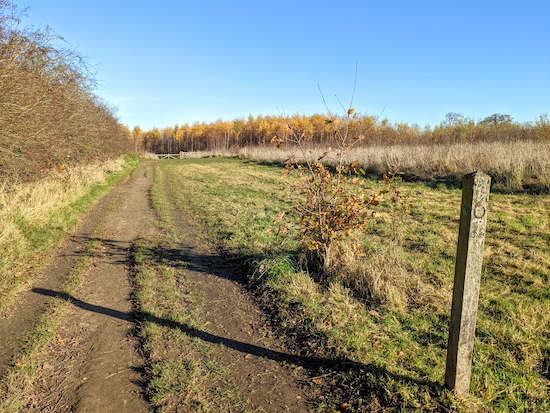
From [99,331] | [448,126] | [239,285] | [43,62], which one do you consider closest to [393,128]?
[448,126]

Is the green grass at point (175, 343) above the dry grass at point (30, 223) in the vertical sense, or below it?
below

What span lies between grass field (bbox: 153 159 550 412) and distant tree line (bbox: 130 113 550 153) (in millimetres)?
2136

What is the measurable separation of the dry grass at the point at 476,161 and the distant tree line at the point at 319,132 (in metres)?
2.96

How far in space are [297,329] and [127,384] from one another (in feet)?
6.35

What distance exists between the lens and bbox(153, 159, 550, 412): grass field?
297 centimetres

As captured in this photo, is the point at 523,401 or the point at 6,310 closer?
the point at 523,401

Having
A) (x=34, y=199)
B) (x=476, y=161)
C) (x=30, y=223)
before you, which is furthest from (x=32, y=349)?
(x=476, y=161)

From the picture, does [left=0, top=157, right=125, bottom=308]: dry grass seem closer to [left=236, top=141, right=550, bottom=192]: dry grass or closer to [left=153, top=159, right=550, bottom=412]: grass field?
[left=153, top=159, right=550, bottom=412]: grass field

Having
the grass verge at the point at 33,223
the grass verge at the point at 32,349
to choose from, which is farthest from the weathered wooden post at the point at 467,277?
the grass verge at the point at 33,223

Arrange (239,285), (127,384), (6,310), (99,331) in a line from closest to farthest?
(127,384), (99,331), (6,310), (239,285)

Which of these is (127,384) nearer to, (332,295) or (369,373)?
(369,373)

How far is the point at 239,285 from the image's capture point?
543cm

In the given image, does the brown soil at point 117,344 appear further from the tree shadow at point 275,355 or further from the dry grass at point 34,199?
the dry grass at point 34,199

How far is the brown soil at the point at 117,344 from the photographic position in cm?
301
